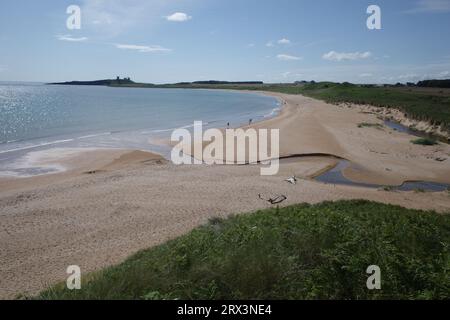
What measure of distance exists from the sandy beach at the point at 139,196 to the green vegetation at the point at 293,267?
16.2 feet

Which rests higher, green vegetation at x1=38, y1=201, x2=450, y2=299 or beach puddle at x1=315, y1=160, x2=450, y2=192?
green vegetation at x1=38, y1=201, x2=450, y2=299

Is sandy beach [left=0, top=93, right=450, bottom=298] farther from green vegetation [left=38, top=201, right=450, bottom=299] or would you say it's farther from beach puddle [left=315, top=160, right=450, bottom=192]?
green vegetation [left=38, top=201, right=450, bottom=299]

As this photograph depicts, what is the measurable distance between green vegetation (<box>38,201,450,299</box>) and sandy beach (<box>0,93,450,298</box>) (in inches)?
194

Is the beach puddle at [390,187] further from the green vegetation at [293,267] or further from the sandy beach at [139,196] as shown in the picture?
the green vegetation at [293,267]

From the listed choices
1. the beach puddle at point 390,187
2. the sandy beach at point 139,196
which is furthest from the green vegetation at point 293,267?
the beach puddle at point 390,187

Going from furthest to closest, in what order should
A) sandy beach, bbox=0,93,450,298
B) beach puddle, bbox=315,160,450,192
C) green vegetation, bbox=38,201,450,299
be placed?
beach puddle, bbox=315,160,450,192 → sandy beach, bbox=0,93,450,298 → green vegetation, bbox=38,201,450,299

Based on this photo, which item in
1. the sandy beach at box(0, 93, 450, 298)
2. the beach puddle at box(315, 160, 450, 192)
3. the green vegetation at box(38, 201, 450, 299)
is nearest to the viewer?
the green vegetation at box(38, 201, 450, 299)

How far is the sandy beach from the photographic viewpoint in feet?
39.5

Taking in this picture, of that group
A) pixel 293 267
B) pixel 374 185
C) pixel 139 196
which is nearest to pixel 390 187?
pixel 374 185

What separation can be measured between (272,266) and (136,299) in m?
2.41

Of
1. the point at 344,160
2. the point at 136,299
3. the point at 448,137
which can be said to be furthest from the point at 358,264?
the point at 448,137

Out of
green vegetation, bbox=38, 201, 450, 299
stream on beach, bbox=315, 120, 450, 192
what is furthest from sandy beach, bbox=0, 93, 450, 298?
green vegetation, bbox=38, 201, 450, 299

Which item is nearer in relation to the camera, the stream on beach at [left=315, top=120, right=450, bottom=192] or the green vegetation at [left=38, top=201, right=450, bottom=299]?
the green vegetation at [left=38, top=201, right=450, bottom=299]
